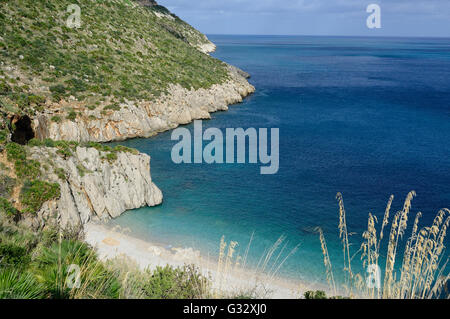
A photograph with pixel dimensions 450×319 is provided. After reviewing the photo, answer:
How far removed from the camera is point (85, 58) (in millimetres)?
42031

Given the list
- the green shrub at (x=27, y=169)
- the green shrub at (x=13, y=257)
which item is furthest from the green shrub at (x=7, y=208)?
the green shrub at (x=13, y=257)

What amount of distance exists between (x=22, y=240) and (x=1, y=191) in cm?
821

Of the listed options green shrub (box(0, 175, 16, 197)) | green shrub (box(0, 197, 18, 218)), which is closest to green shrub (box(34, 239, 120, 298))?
green shrub (box(0, 197, 18, 218))

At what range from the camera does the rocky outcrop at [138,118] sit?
32594 millimetres

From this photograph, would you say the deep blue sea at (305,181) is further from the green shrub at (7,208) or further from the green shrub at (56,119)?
the green shrub at (56,119)

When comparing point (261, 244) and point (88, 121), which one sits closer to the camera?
point (261, 244)

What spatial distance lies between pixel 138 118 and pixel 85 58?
34.9ft

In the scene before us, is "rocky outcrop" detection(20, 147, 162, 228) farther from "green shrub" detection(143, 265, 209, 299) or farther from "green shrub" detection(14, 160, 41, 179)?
"green shrub" detection(143, 265, 209, 299)

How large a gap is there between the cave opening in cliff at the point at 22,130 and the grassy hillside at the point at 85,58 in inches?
37.0

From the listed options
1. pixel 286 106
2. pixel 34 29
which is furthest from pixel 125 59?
pixel 286 106

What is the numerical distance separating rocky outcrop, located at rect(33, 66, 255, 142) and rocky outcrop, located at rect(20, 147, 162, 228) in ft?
38.9

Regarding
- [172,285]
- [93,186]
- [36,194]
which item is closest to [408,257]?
[172,285]
